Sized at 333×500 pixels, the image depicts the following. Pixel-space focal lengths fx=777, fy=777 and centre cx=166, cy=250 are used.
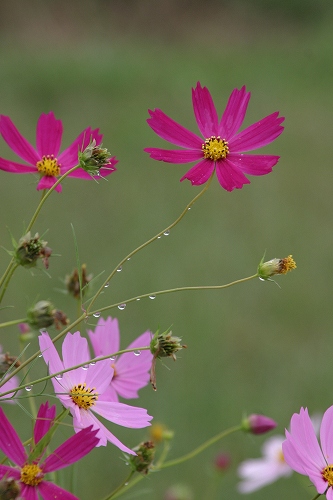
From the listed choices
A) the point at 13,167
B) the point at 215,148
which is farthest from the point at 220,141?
the point at 13,167

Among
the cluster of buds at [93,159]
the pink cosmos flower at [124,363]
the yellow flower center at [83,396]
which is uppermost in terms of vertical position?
the cluster of buds at [93,159]

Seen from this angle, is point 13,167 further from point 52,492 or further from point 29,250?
point 52,492

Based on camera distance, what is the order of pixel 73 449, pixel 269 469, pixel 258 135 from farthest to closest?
pixel 269 469, pixel 258 135, pixel 73 449

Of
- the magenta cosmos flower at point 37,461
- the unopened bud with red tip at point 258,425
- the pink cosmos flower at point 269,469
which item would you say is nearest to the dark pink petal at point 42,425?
the magenta cosmos flower at point 37,461

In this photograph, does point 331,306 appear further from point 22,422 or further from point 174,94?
point 174,94

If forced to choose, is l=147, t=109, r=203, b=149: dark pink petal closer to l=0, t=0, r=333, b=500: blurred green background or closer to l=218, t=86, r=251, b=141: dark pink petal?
l=218, t=86, r=251, b=141: dark pink petal

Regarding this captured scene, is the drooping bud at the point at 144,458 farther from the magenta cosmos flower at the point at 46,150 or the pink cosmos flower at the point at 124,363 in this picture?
the magenta cosmos flower at the point at 46,150
